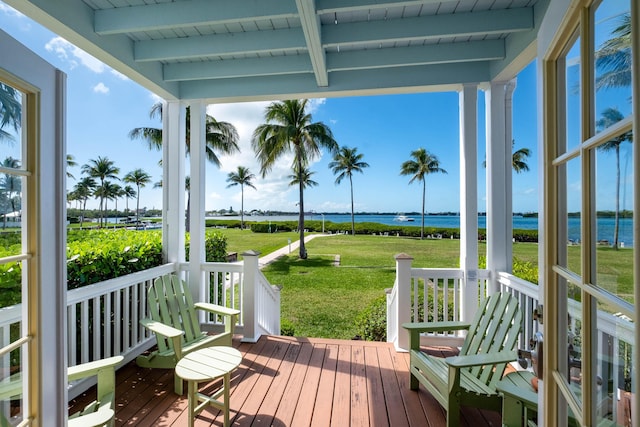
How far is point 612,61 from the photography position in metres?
0.61

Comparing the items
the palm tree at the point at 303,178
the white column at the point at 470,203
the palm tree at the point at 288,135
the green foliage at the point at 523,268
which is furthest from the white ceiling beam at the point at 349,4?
the palm tree at the point at 303,178

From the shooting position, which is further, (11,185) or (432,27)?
(432,27)

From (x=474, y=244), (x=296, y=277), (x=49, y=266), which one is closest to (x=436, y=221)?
(x=296, y=277)

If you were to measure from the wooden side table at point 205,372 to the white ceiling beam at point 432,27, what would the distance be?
2.52 meters

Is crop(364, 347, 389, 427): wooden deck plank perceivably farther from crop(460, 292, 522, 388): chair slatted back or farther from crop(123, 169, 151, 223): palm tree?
crop(123, 169, 151, 223): palm tree

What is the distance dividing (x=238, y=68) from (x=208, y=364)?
266 centimetres

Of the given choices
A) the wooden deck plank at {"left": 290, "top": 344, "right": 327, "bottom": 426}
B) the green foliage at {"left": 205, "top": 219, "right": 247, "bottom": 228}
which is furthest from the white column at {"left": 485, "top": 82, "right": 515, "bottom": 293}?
the green foliage at {"left": 205, "top": 219, "right": 247, "bottom": 228}

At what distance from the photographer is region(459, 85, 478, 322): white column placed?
2.97 meters

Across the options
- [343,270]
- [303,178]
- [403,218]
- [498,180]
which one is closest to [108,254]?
[498,180]

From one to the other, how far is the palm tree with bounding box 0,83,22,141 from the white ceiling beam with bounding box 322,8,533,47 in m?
2.09

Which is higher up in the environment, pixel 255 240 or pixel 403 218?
pixel 403 218

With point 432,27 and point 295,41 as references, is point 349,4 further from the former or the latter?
point 432,27

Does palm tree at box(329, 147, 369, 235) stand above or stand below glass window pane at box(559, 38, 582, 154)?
above

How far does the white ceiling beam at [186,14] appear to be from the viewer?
82.7 inches
